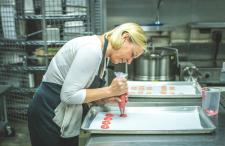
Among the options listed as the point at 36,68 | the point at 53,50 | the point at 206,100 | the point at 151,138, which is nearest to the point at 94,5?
the point at 53,50

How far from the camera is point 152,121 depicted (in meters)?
1.27

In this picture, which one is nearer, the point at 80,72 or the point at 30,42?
the point at 80,72

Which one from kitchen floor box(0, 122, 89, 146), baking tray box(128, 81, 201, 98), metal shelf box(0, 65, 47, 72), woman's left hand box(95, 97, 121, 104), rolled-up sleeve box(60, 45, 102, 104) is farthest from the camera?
metal shelf box(0, 65, 47, 72)

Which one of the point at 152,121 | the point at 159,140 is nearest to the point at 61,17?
the point at 152,121

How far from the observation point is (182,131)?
1.13 meters

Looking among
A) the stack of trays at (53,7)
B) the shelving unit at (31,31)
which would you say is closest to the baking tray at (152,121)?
the shelving unit at (31,31)

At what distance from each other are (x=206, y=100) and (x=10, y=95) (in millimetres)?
2337

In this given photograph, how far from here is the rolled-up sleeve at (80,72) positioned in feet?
3.94

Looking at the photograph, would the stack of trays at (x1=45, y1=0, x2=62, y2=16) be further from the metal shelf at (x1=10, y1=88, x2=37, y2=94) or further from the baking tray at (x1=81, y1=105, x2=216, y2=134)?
the baking tray at (x1=81, y1=105, x2=216, y2=134)

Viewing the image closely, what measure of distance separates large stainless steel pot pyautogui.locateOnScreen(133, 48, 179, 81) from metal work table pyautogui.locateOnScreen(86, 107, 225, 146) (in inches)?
35.6

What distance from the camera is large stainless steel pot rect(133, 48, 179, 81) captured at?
6.60 feet

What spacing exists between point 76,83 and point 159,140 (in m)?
0.40

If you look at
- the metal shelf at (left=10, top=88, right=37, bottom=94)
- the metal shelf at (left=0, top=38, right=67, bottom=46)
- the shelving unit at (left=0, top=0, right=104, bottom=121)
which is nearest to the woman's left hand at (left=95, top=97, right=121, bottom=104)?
the shelving unit at (left=0, top=0, right=104, bottom=121)

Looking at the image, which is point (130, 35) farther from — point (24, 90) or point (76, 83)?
point (24, 90)
